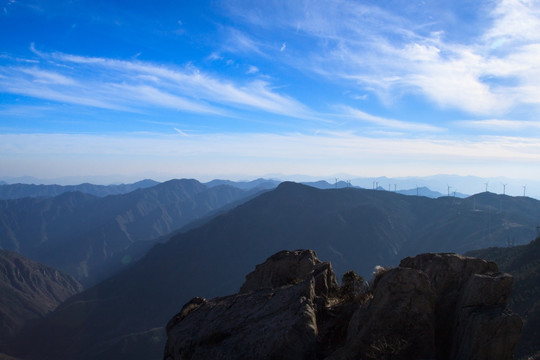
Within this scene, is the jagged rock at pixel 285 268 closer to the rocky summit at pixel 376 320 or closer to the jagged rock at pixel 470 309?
the rocky summit at pixel 376 320

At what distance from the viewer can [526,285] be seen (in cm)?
5919

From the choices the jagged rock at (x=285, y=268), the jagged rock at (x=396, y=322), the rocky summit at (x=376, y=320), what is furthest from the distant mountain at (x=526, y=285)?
the jagged rock at (x=285, y=268)

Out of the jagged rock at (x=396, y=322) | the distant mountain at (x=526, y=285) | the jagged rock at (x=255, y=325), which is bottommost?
the distant mountain at (x=526, y=285)

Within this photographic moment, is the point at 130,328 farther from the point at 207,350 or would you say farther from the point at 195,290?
the point at 207,350

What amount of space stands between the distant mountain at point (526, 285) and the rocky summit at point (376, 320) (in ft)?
27.7

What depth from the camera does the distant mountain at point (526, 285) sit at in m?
35.4

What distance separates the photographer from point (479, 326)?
11133 millimetres

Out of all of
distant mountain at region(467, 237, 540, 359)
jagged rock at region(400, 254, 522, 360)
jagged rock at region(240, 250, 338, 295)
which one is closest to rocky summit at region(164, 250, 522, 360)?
jagged rock at region(400, 254, 522, 360)

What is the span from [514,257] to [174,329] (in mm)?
89005

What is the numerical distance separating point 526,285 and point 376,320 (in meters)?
62.4

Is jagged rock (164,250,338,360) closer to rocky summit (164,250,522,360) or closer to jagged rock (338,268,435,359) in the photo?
rocky summit (164,250,522,360)

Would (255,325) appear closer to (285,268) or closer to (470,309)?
(470,309)

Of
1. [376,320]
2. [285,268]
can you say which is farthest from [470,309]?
[285,268]

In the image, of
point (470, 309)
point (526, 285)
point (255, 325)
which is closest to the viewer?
point (470, 309)
